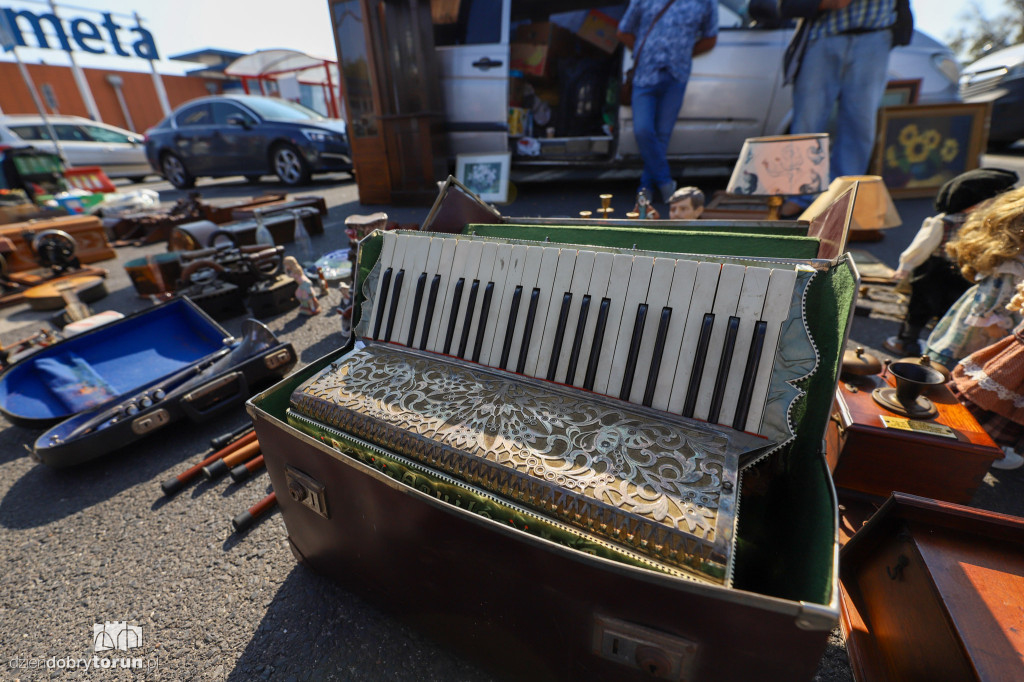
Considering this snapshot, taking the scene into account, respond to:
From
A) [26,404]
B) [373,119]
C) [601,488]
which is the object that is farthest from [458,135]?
[601,488]

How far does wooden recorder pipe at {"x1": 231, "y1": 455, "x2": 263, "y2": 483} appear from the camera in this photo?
2.25 m

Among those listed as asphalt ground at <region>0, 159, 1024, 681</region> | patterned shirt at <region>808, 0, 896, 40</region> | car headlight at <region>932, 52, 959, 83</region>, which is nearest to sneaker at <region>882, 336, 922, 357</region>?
asphalt ground at <region>0, 159, 1024, 681</region>

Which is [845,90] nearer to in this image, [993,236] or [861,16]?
[861,16]

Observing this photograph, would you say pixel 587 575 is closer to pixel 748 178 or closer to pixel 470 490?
pixel 470 490

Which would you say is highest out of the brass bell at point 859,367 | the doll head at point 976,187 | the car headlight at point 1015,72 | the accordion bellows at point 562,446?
the car headlight at point 1015,72

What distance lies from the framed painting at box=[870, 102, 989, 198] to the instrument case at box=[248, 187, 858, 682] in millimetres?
6573

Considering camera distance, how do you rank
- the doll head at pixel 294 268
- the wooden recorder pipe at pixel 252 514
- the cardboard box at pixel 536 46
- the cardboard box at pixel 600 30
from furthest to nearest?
the cardboard box at pixel 536 46 → the cardboard box at pixel 600 30 → the doll head at pixel 294 268 → the wooden recorder pipe at pixel 252 514

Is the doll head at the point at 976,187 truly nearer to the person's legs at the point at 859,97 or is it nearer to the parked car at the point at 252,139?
the person's legs at the point at 859,97

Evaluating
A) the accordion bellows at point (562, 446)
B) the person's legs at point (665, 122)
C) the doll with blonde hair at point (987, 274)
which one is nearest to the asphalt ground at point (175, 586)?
the accordion bellows at point (562, 446)

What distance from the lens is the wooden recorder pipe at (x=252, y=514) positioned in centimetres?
198

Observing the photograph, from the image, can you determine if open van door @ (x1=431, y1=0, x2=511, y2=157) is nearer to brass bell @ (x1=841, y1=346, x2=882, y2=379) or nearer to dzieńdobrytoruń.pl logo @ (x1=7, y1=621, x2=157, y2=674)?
brass bell @ (x1=841, y1=346, x2=882, y2=379)

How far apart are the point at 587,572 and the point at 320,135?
10.5 metres

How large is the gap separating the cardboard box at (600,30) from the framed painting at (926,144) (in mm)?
4329

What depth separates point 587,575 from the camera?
36.8 inches
